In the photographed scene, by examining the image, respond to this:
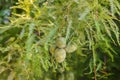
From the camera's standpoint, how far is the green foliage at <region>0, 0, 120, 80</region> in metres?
1.06

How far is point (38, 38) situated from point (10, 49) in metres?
0.16

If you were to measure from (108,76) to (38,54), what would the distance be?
54 centimetres

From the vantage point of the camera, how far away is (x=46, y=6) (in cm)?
110

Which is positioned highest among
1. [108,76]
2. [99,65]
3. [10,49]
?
[10,49]

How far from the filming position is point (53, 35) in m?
1.06

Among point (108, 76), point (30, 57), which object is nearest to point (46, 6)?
point (30, 57)

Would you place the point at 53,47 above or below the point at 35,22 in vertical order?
below

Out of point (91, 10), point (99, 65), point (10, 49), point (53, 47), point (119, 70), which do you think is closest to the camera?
point (91, 10)

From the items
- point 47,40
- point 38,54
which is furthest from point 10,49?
point 47,40

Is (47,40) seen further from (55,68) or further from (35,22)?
(55,68)

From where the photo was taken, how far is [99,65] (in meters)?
1.41

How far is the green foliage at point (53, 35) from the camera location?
106 centimetres

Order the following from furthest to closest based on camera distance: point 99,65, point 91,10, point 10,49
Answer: point 99,65 → point 10,49 → point 91,10

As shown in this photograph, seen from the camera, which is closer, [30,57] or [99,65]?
[30,57]
